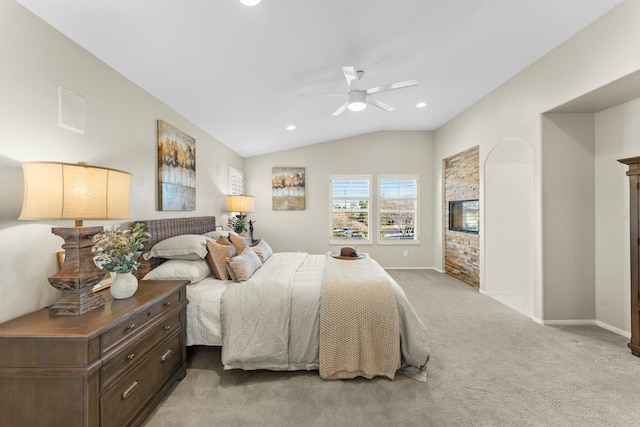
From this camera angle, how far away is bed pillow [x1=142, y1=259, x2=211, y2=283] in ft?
7.85

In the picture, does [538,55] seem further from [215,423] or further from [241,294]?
[215,423]

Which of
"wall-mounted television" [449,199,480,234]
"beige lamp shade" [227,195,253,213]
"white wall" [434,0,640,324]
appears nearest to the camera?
"white wall" [434,0,640,324]

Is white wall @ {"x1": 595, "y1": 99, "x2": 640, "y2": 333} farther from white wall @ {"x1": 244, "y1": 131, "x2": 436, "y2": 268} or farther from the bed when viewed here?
white wall @ {"x1": 244, "y1": 131, "x2": 436, "y2": 268}

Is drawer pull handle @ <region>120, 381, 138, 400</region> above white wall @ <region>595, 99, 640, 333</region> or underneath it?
underneath

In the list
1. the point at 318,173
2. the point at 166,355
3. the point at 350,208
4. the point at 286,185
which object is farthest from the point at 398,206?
the point at 166,355

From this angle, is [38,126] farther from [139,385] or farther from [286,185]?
[286,185]

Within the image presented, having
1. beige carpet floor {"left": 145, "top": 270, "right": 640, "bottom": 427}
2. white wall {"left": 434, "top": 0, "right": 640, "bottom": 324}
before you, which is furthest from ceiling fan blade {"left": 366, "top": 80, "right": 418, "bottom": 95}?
beige carpet floor {"left": 145, "top": 270, "right": 640, "bottom": 427}

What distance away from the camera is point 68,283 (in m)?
1.50

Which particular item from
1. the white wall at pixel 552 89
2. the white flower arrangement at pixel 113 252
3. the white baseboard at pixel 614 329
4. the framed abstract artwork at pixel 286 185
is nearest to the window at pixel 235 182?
the framed abstract artwork at pixel 286 185

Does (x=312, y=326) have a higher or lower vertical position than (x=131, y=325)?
lower

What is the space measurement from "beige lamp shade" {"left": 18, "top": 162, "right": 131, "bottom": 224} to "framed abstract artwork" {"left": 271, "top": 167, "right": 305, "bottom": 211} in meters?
4.62

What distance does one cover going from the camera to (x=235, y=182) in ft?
18.1

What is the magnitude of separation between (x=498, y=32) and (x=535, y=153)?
1.49m

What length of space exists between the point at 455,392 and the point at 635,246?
7.16ft
